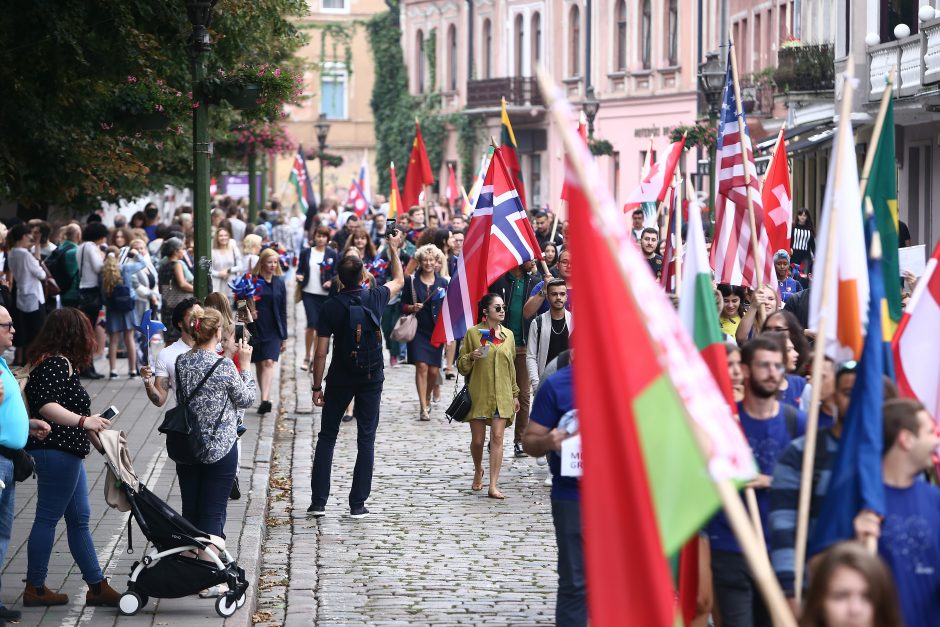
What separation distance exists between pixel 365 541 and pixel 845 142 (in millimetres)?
6136

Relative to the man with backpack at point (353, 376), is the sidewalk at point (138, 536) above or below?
below

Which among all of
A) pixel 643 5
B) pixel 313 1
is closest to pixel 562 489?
pixel 643 5

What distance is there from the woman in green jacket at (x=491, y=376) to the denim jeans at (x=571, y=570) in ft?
Answer: 16.0

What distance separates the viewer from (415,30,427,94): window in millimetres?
63719

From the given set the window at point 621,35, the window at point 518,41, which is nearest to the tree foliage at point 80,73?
the window at point 621,35

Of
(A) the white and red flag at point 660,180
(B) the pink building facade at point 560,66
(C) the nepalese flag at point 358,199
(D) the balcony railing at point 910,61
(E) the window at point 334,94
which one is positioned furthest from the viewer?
(E) the window at point 334,94

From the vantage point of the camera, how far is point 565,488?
8.02 metres

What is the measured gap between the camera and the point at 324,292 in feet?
64.2

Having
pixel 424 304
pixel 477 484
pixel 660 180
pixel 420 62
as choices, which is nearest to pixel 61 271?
pixel 424 304

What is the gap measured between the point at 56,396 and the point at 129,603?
1.22 meters

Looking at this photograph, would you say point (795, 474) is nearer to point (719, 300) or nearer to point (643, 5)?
point (719, 300)

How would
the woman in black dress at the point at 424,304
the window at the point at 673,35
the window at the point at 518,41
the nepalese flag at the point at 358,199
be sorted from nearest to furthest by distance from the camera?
the woman in black dress at the point at 424,304
the nepalese flag at the point at 358,199
the window at the point at 673,35
the window at the point at 518,41

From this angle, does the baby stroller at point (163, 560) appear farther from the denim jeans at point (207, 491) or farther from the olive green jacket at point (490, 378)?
the olive green jacket at point (490, 378)

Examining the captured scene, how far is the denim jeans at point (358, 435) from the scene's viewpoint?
40.0 feet
